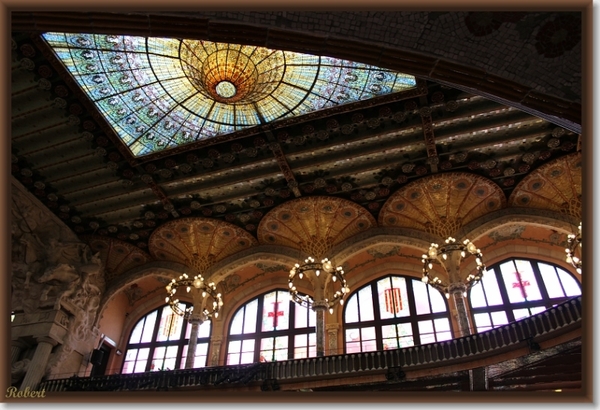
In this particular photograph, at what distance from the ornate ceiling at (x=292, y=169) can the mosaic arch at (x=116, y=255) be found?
0.24 ft

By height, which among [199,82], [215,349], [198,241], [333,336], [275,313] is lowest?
[215,349]

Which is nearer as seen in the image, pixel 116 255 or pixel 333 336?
pixel 333 336

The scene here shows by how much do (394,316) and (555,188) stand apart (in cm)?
597

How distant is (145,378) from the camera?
12938 millimetres

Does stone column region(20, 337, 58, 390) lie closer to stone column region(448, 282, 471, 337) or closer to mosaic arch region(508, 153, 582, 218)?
stone column region(448, 282, 471, 337)

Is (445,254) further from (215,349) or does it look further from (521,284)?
(215,349)

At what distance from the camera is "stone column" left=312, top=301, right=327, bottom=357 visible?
42.2 ft

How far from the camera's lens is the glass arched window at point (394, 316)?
13938mm

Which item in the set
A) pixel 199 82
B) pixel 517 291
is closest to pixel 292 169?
pixel 199 82

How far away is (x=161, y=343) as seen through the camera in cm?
1641

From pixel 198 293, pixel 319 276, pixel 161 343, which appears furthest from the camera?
pixel 161 343

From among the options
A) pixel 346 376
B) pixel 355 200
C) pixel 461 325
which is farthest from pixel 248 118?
pixel 461 325

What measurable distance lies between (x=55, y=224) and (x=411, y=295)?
11.6m

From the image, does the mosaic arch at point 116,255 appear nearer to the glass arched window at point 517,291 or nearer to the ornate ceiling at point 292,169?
the ornate ceiling at point 292,169
